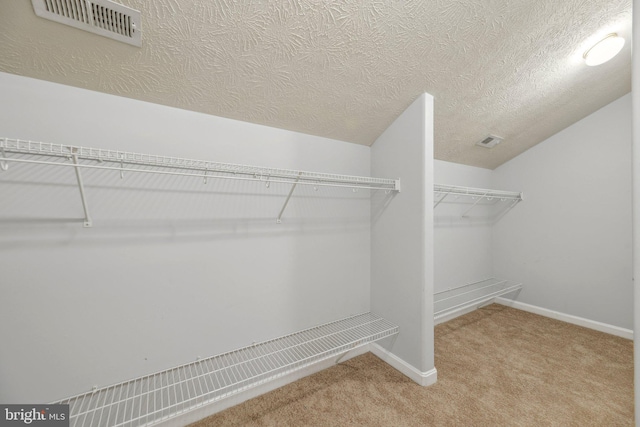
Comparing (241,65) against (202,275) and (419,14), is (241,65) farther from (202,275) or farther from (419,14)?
(202,275)

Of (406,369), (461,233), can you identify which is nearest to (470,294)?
(461,233)

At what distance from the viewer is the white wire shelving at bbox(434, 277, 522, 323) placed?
230 centimetres

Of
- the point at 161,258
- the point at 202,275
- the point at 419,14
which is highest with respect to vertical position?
the point at 419,14

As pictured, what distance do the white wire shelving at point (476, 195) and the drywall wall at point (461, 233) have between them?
5cm

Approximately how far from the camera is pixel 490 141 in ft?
7.23

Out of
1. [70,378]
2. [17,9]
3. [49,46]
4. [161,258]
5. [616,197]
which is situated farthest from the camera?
[616,197]

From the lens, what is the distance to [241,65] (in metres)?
1.09

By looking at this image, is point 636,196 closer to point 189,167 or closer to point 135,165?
point 189,167

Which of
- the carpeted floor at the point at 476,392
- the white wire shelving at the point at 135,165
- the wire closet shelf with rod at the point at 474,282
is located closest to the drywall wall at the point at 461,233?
the wire closet shelf with rod at the point at 474,282

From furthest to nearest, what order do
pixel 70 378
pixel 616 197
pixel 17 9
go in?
pixel 616 197 < pixel 70 378 < pixel 17 9

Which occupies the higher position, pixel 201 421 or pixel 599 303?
pixel 599 303

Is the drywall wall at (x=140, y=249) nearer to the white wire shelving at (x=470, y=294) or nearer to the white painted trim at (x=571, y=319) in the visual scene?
the white wire shelving at (x=470, y=294)

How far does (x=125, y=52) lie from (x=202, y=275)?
41.7 inches

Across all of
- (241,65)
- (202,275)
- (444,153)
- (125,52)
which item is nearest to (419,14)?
(241,65)
